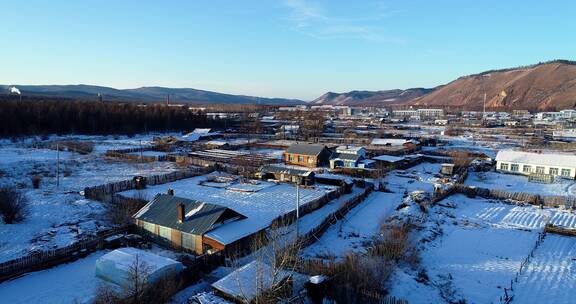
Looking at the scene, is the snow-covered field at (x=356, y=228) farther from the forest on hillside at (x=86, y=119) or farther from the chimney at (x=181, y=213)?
the forest on hillside at (x=86, y=119)

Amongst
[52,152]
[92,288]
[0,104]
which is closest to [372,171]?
[92,288]

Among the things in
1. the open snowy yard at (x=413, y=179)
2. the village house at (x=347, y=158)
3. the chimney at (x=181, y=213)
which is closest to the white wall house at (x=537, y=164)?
the open snowy yard at (x=413, y=179)

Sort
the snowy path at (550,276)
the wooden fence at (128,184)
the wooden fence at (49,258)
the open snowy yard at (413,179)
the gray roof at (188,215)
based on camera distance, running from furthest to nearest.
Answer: the open snowy yard at (413,179)
the wooden fence at (128,184)
the gray roof at (188,215)
the wooden fence at (49,258)
the snowy path at (550,276)

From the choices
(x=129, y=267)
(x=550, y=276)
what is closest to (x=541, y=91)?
(x=550, y=276)

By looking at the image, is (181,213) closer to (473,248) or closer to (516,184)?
(473,248)

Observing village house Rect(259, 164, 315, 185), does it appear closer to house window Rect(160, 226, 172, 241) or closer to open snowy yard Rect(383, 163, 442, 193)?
open snowy yard Rect(383, 163, 442, 193)

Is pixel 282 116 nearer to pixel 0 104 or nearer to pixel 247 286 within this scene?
pixel 0 104
